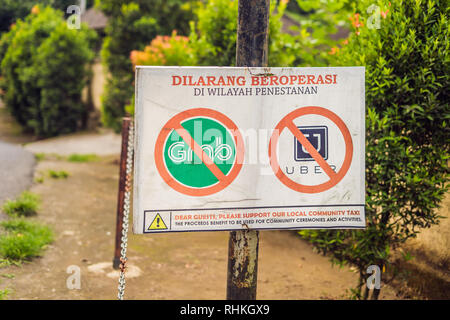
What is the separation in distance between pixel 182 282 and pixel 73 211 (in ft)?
9.00

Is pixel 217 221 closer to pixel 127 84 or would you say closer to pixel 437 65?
pixel 437 65

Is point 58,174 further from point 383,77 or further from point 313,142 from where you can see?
point 313,142

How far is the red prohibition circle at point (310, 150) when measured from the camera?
2.72 m

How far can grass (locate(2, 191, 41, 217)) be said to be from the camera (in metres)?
6.00

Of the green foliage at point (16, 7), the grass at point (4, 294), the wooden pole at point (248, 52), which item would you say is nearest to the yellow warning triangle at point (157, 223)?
the wooden pole at point (248, 52)

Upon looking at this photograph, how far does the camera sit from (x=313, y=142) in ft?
9.09

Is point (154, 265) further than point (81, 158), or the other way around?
point (81, 158)

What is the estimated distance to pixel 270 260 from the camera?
6023 mm

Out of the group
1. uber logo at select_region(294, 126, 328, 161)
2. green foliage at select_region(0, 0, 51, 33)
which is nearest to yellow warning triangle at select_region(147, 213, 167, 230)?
uber logo at select_region(294, 126, 328, 161)

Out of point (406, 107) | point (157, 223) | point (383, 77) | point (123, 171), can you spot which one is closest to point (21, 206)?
point (123, 171)

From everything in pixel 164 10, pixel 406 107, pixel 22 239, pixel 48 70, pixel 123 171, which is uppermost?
pixel 164 10

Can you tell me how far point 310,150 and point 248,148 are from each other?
15.0 inches

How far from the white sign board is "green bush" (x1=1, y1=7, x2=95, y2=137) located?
1432cm
